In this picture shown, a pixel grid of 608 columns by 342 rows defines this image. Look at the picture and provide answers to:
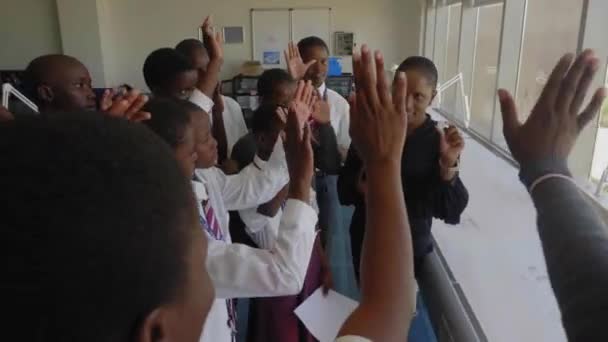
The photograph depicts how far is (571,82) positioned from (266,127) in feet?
4.55

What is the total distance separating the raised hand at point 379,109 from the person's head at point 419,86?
1.00 m

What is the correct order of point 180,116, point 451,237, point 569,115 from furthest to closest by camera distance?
point 451,237, point 180,116, point 569,115

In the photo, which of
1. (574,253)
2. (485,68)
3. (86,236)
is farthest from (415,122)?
A: (485,68)

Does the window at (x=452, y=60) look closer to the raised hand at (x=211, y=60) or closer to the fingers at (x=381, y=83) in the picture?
the raised hand at (x=211, y=60)

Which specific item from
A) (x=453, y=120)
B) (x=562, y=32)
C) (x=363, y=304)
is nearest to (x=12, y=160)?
(x=363, y=304)

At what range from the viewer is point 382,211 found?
2.25 ft

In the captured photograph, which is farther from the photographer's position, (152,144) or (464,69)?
(464,69)

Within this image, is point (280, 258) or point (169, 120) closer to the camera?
point (280, 258)

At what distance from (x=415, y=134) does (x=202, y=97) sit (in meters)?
0.79

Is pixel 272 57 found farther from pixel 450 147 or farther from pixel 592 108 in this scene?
pixel 592 108

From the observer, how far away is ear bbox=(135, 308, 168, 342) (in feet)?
1.37

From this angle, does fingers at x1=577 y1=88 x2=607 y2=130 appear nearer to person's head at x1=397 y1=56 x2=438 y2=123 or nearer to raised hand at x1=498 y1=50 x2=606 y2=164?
raised hand at x1=498 y1=50 x2=606 y2=164

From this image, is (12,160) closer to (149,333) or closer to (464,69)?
(149,333)

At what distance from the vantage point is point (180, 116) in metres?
1.13
